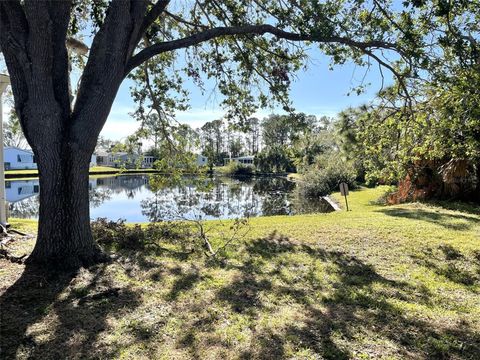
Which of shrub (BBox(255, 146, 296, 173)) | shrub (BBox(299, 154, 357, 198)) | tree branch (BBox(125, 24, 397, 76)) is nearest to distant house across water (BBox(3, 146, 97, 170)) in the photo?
shrub (BBox(255, 146, 296, 173))

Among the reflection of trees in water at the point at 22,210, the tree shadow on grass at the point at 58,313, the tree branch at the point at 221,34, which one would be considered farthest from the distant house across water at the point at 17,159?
the tree shadow on grass at the point at 58,313

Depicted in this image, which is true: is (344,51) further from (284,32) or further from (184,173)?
(184,173)

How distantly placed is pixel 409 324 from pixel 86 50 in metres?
7.38

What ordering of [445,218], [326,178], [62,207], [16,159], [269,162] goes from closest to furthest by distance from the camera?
[62,207], [445,218], [326,178], [16,159], [269,162]

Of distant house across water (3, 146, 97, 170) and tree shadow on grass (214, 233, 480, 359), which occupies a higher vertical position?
distant house across water (3, 146, 97, 170)

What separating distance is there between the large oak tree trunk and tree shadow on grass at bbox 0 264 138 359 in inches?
9.5

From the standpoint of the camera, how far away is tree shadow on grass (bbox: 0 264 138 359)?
2.84 m

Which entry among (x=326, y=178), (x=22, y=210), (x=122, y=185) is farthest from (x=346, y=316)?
(x=122, y=185)

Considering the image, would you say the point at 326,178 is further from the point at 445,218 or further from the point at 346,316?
the point at 346,316

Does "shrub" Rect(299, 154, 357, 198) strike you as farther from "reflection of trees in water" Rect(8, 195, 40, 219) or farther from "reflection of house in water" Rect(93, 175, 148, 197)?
"reflection of trees in water" Rect(8, 195, 40, 219)

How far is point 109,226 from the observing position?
7.02m

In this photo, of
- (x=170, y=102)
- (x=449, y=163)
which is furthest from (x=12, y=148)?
(x=449, y=163)

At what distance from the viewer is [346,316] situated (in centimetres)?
383

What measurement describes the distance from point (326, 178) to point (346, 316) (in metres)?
22.2
